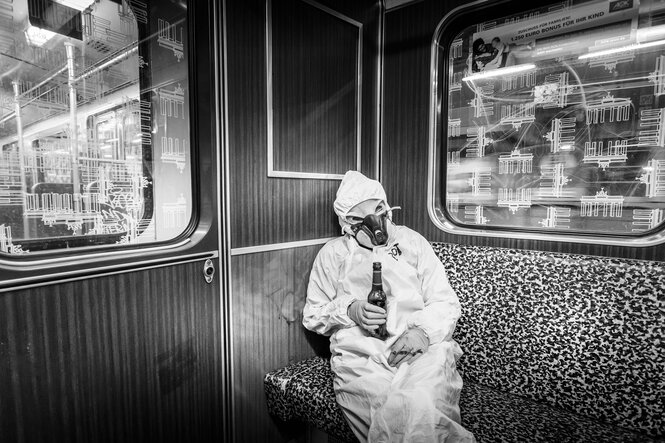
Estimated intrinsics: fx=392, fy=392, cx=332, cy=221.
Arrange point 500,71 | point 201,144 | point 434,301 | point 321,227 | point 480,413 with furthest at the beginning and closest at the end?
point 321,227, point 500,71, point 434,301, point 201,144, point 480,413

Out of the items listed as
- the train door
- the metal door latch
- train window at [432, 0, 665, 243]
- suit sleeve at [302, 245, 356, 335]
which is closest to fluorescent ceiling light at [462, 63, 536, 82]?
train window at [432, 0, 665, 243]

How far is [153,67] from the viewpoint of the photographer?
1776 mm

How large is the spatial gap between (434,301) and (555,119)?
1.21 metres

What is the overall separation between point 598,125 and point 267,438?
2.48 m

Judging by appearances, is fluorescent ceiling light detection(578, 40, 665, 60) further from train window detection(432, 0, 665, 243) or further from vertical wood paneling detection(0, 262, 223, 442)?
vertical wood paneling detection(0, 262, 223, 442)

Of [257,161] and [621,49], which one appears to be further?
[257,161]

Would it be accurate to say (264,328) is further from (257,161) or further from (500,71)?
(500,71)

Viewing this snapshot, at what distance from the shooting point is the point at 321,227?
2.51 metres

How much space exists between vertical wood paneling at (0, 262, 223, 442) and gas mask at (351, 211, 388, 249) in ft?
2.72

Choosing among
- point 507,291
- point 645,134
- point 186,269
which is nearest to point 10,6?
point 186,269

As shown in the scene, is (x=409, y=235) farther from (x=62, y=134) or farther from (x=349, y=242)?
(x=62, y=134)

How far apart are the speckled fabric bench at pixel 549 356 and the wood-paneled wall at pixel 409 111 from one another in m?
0.46

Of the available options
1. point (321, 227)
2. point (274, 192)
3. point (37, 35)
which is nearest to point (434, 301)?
point (321, 227)

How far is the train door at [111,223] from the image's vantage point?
4.63ft
